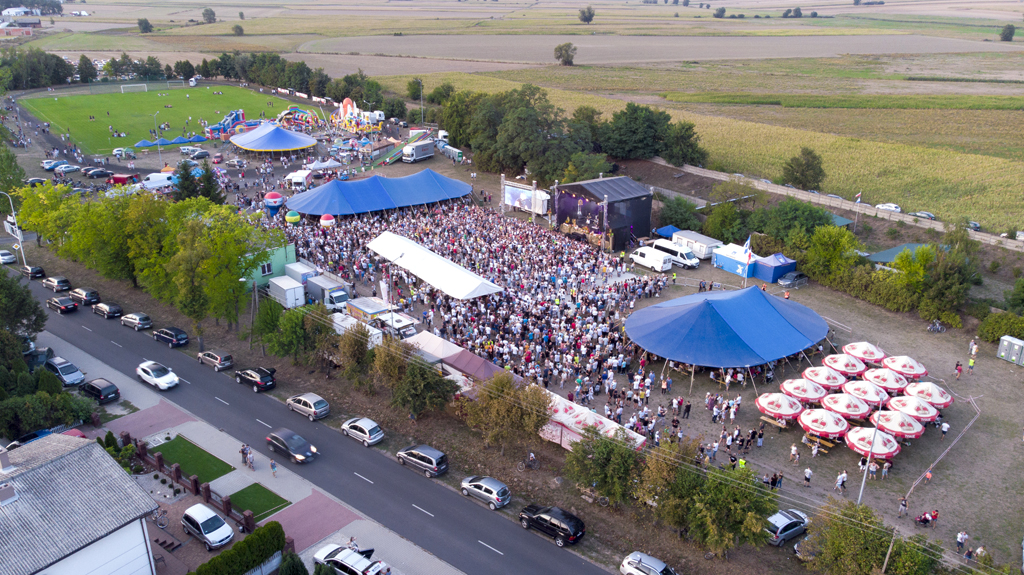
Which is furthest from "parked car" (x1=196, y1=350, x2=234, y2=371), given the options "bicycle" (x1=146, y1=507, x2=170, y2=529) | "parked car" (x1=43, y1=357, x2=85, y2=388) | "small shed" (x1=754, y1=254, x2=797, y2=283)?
"small shed" (x1=754, y1=254, x2=797, y2=283)

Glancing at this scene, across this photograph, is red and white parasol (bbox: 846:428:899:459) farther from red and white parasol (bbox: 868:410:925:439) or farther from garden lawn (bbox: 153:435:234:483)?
garden lawn (bbox: 153:435:234:483)

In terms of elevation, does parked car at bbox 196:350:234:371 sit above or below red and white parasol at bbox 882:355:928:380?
below

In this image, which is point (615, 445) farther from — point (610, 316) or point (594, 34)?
point (594, 34)

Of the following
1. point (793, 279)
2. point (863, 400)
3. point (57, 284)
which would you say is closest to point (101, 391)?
point (57, 284)

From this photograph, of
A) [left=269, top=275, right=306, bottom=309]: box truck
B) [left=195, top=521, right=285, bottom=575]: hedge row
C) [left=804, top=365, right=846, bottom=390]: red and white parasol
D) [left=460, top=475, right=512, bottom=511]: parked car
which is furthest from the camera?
[left=269, top=275, right=306, bottom=309]: box truck

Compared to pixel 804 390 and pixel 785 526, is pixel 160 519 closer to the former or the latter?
pixel 785 526

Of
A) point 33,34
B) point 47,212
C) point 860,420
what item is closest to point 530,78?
point 47,212
